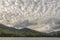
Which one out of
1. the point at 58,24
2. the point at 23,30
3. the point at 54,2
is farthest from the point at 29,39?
the point at 54,2

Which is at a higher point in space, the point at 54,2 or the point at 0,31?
the point at 54,2

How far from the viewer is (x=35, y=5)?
4.04ft

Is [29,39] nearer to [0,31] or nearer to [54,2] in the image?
[0,31]

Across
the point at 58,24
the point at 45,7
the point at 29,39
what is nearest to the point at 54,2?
the point at 45,7

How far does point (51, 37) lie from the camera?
1.24 metres

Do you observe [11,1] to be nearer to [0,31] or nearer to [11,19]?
[11,19]

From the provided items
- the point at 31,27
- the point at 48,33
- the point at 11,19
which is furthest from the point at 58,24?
the point at 11,19

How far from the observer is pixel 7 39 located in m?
1.25

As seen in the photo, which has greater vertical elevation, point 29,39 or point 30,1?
point 30,1

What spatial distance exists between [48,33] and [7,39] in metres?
0.44

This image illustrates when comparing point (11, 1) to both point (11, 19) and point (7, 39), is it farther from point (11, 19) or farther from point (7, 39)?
point (7, 39)

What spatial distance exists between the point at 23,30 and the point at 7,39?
0.63ft

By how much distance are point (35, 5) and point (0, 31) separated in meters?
0.47

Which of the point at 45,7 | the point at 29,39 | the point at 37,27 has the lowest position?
the point at 29,39
